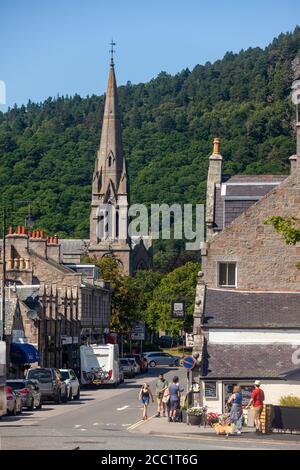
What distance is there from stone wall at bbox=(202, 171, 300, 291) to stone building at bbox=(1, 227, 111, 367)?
2541 centimetres

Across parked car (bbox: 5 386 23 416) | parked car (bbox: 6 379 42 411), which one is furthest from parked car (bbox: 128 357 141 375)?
parked car (bbox: 5 386 23 416)

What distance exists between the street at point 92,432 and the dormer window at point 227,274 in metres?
6.16

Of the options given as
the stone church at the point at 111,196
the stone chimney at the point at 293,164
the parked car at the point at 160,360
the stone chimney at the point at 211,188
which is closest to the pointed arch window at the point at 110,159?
the stone church at the point at 111,196

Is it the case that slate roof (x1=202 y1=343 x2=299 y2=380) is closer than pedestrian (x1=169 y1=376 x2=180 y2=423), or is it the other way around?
slate roof (x1=202 y1=343 x2=299 y2=380)

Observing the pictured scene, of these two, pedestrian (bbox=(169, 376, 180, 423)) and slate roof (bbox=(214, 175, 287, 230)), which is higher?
slate roof (bbox=(214, 175, 287, 230))

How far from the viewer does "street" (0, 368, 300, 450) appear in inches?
1244

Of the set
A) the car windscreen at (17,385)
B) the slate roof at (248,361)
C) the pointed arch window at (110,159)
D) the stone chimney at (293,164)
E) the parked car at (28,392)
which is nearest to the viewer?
the slate roof at (248,361)

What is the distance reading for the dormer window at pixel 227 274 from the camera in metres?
49.5

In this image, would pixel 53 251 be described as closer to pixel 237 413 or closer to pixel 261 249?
pixel 261 249

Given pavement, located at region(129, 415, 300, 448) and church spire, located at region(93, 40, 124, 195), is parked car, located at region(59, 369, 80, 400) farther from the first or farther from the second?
church spire, located at region(93, 40, 124, 195)

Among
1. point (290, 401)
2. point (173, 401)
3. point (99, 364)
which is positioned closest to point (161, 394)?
point (173, 401)

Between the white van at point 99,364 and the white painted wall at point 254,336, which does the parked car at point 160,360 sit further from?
the white painted wall at point 254,336

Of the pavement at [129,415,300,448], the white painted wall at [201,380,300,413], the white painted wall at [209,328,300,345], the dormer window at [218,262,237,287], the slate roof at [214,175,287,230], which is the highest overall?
the slate roof at [214,175,287,230]
